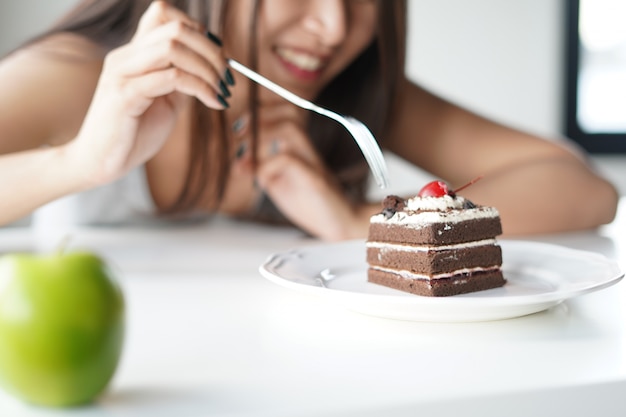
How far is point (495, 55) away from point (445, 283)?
3.71 meters

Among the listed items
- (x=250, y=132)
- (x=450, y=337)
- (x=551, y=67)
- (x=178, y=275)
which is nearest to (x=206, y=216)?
(x=250, y=132)

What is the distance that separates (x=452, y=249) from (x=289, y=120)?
839mm

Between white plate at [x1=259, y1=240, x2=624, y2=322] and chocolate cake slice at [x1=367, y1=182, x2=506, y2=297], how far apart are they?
0.08 ft

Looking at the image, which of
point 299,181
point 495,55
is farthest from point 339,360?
point 495,55

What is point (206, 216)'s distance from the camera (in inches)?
74.9

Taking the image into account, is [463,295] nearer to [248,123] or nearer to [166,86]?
[166,86]

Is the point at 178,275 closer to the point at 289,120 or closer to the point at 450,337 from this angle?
the point at 450,337

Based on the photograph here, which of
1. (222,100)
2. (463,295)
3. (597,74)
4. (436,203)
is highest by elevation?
(597,74)

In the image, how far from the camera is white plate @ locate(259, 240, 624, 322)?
0.67 meters

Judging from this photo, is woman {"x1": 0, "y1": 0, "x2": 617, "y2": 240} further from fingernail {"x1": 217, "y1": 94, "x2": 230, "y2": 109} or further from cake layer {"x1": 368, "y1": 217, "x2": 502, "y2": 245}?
cake layer {"x1": 368, "y1": 217, "x2": 502, "y2": 245}

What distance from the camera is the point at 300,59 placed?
170 centimetres

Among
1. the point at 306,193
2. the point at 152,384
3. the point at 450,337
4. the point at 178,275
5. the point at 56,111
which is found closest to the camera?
the point at 152,384

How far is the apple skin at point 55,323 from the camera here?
44 centimetres

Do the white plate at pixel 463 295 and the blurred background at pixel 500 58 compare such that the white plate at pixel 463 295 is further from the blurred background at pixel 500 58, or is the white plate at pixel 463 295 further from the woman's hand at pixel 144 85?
the blurred background at pixel 500 58
